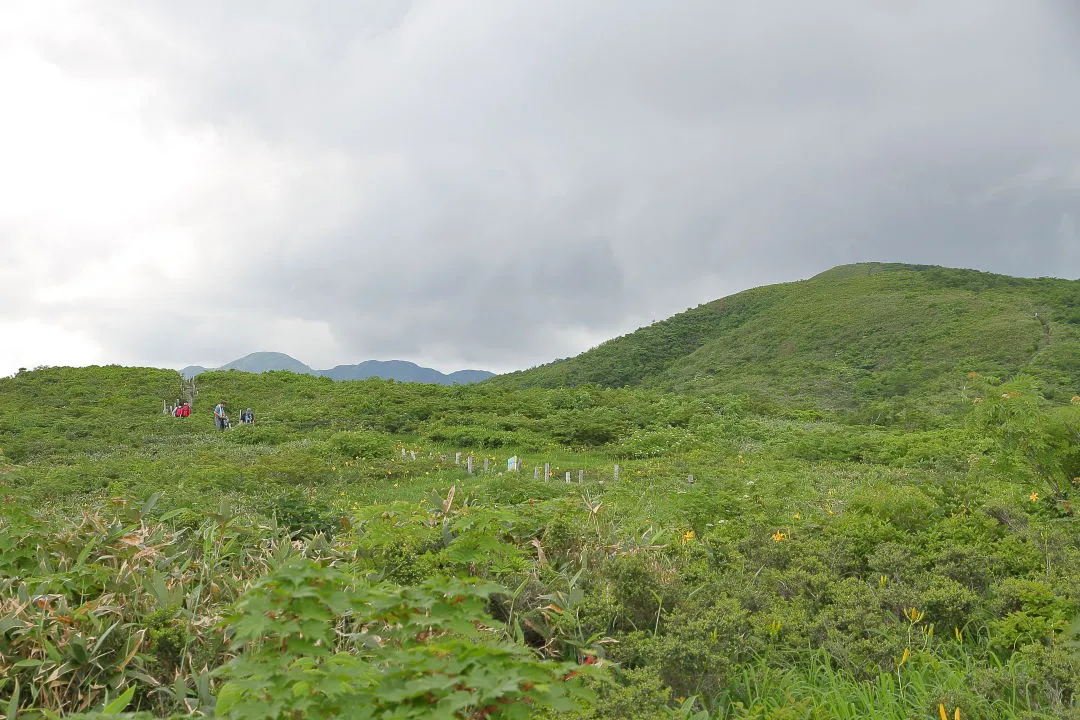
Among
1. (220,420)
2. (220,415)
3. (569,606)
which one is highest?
(220,415)

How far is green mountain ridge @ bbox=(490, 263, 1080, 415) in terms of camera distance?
3288 cm

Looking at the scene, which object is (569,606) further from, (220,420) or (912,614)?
(220,420)

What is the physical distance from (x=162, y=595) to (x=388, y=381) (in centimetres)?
2727

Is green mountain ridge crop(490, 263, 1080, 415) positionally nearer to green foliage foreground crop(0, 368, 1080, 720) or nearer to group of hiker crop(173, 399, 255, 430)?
group of hiker crop(173, 399, 255, 430)

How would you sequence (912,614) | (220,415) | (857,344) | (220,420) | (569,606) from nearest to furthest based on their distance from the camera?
(569,606), (912,614), (220,415), (220,420), (857,344)

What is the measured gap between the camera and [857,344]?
45.7 m

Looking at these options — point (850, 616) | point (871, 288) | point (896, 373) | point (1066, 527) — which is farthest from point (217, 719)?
point (871, 288)

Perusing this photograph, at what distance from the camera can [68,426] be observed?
2138cm

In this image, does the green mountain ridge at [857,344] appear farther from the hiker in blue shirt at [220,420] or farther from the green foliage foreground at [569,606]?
the green foliage foreground at [569,606]

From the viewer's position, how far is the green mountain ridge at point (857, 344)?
32875 mm

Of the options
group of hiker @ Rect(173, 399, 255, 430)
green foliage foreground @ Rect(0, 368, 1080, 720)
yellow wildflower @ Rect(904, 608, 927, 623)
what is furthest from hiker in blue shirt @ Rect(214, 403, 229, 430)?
yellow wildflower @ Rect(904, 608, 927, 623)

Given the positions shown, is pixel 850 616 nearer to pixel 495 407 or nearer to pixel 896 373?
pixel 495 407

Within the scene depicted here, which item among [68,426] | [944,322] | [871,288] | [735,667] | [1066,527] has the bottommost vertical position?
[735,667]

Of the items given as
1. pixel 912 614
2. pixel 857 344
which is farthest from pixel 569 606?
pixel 857 344
